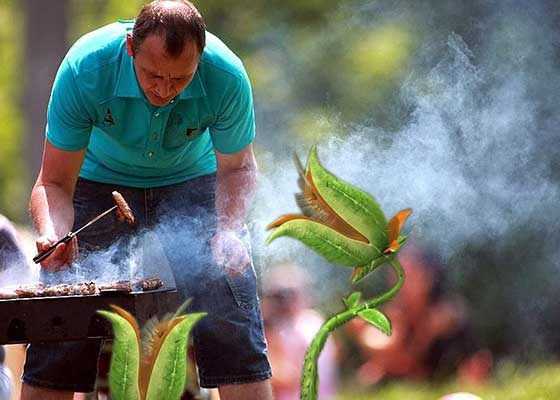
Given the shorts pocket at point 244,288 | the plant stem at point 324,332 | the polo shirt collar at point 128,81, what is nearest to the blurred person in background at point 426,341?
the plant stem at point 324,332

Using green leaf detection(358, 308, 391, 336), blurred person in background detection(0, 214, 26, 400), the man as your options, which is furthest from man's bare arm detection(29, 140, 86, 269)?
green leaf detection(358, 308, 391, 336)

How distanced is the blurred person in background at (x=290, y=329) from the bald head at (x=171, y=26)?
1.02 m

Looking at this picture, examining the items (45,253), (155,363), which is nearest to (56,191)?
(45,253)

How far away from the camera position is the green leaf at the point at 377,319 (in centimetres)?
328

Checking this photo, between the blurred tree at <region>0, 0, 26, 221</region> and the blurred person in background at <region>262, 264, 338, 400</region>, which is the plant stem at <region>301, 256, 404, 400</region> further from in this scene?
the blurred tree at <region>0, 0, 26, 221</region>

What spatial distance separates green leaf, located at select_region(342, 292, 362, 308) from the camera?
3305mm

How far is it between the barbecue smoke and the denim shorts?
0.36 meters

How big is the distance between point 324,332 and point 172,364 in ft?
1.45

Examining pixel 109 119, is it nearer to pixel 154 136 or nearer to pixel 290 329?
pixel 154 136

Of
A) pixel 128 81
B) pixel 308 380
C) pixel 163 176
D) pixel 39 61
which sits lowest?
pixel 308 380

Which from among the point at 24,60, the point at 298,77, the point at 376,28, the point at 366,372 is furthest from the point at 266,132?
the point at 24,60

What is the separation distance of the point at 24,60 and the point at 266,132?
1.74 metres

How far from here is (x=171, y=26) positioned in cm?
298

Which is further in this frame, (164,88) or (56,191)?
(56,191)
